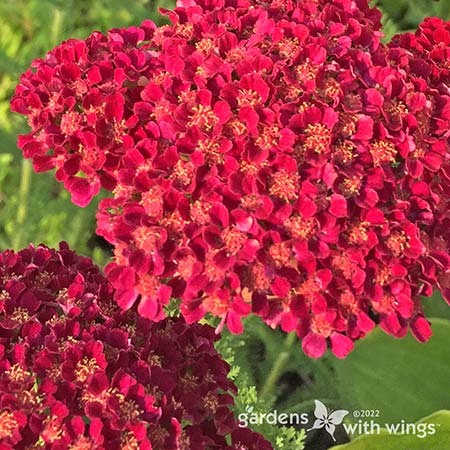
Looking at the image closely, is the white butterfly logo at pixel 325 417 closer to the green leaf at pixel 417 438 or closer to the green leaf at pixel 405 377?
the green leaf at pixel 405 377

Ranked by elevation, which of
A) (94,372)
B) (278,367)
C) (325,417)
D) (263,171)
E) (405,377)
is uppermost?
(263,171)

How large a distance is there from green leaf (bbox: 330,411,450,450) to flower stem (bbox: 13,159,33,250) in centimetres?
94

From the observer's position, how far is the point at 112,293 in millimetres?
1029

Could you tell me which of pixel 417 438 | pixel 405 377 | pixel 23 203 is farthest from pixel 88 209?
pixel 417 438

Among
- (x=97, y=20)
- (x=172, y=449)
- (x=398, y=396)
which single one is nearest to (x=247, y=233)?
(x=172, y=449)

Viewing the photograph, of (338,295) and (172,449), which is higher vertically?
(338,295)

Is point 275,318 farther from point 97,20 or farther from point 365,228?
point 97,20

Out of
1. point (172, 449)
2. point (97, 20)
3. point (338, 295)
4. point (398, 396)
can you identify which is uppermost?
point (338, 295)

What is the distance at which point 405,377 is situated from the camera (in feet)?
4.08

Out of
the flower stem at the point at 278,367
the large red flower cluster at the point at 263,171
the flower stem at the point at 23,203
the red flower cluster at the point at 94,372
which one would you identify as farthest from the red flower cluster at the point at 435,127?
the flower stem at the point at 23,203

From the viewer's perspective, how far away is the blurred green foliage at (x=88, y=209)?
1.65 meters

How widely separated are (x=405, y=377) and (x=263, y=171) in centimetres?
51

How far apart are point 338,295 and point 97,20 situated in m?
1.54

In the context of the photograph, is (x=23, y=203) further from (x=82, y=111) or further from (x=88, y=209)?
(x=82, y=111)
